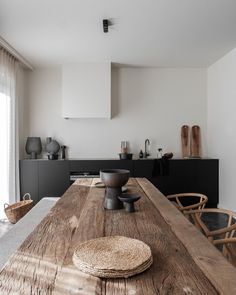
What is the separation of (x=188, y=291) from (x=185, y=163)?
406 centimetres

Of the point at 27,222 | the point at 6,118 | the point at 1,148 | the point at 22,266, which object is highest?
the point at 6,118

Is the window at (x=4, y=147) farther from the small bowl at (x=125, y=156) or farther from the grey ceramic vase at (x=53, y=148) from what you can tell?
the small bowl at (x=125, y=156)

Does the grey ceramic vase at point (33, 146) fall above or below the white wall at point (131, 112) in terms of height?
below

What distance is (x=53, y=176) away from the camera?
180 inches

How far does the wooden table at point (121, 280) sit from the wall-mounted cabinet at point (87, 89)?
3.40 meters

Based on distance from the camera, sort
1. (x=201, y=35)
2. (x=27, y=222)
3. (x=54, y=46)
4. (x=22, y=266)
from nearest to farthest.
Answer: (x=22, y=266)
(x=27, y=222)
(x=201, y=35)
(x=54, y=46)

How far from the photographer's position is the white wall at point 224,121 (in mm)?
4254

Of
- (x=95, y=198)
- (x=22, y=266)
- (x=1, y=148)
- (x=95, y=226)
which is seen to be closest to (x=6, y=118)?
(x=1, y=148)

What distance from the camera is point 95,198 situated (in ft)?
6.25

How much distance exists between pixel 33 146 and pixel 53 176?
73 cm

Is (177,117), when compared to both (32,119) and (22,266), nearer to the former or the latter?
(32,119)

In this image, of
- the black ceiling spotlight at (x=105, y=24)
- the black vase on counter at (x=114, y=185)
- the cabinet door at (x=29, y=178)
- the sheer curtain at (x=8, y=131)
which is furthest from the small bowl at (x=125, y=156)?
the black vase on counter at (x=114, y=185)

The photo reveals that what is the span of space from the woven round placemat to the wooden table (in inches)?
0.9

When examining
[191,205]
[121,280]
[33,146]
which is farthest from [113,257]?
[33,146]
